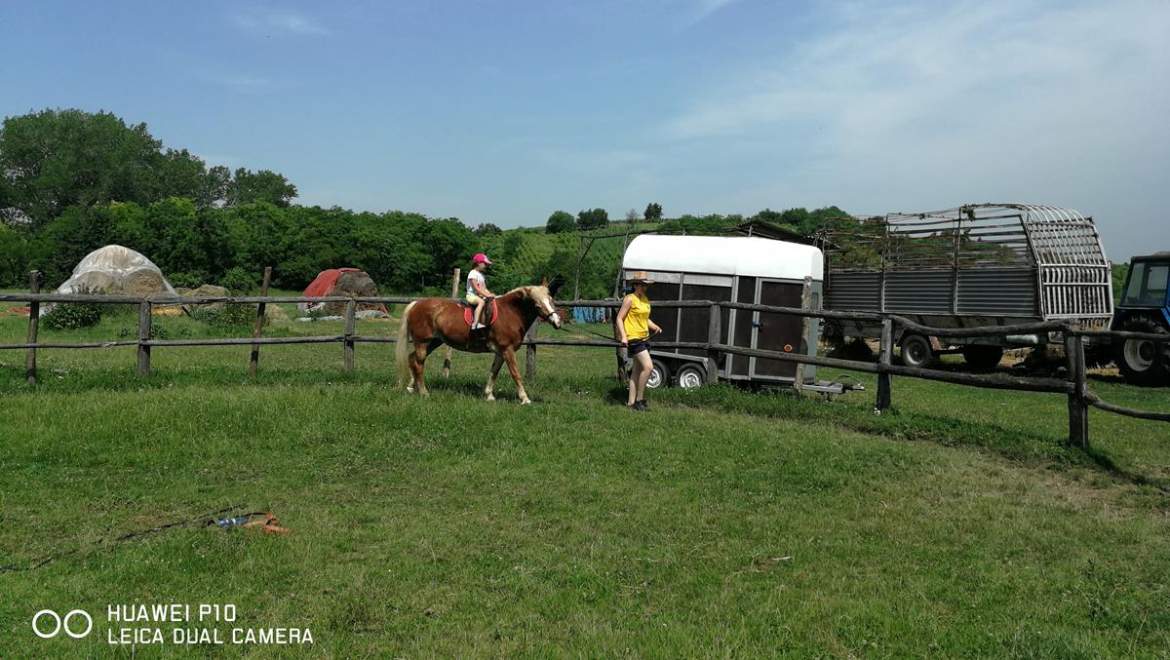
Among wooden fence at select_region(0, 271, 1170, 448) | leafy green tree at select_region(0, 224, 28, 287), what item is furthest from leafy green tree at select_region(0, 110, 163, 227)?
wooden fence at select_region(0, 271, 1170, 448)

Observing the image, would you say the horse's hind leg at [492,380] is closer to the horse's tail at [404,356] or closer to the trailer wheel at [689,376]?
the horse's tail at [404,356]

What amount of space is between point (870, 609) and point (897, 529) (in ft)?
5.72

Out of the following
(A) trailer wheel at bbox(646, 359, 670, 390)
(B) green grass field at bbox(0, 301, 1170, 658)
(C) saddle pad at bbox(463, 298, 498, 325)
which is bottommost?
(B) green grass field at bbox(0, 301, 1170, 658)

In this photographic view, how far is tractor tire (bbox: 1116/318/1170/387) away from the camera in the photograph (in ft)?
58.5

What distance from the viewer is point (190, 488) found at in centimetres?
719

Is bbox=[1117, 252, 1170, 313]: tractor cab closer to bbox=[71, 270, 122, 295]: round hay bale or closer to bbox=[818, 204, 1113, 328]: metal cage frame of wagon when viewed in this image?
bbox=[818, 204, 1113, 328]: metal cage frame of wagon

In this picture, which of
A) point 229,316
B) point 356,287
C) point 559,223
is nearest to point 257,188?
point 559,223

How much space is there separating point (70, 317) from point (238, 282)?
25905 millimetres

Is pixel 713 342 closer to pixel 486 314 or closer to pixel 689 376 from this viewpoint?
pixel 689 376

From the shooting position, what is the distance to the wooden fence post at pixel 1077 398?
8.84 m

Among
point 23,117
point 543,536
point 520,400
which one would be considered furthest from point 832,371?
point 23,117

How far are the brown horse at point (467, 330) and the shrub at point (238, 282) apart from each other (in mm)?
36649

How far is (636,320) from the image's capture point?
36.3ft

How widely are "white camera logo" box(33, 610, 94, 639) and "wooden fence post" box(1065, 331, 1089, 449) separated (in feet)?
28.2
